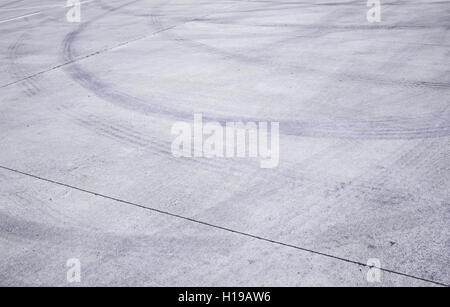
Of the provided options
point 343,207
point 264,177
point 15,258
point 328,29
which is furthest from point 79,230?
point 328,29

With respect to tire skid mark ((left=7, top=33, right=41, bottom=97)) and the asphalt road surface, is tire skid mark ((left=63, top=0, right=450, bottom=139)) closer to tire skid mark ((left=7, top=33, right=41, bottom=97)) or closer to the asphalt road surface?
the asphalt road surface

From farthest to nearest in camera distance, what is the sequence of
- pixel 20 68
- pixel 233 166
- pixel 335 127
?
1. pixel 20 68
2. pixel 335 127
3. pixel 233 166

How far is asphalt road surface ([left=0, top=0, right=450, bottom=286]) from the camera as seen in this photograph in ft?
11.3

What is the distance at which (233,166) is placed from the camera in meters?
4.78

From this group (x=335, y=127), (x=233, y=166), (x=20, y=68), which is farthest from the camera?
(x=20, y=68)

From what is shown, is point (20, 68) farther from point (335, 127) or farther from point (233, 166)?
point (335, 127)

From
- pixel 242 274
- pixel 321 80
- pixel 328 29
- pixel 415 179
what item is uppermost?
pixel 328 29

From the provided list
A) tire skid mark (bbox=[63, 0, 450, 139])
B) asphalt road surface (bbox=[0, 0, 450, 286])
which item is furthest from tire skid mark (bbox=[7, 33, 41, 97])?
tire skid mark (bbox=[63, 0, 450, 139])

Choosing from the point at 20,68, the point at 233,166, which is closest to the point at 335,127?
the point at 233,166

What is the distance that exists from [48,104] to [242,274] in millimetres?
4841

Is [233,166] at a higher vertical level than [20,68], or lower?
lower

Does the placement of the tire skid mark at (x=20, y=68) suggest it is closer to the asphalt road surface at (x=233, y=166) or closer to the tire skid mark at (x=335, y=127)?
the asphalt road surface at (x=233, y=166)

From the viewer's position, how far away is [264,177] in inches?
179

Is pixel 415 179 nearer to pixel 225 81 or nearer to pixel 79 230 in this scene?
pixel 79 230
